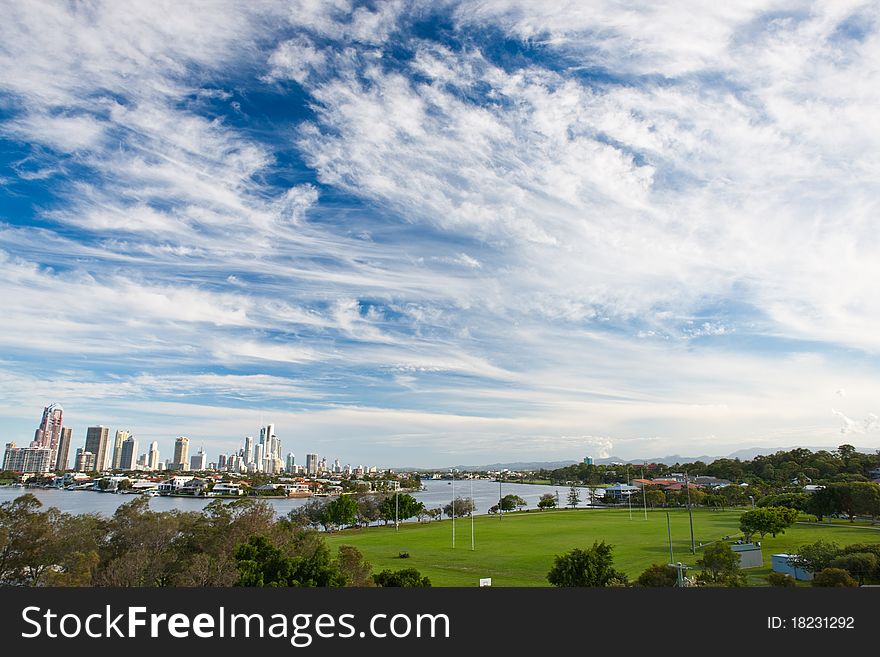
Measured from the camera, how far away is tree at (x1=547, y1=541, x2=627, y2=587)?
2609 cm

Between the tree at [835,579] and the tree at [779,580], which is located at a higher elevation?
the tree at [835,579]

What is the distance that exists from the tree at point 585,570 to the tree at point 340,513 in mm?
50229

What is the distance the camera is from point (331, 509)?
240 feet

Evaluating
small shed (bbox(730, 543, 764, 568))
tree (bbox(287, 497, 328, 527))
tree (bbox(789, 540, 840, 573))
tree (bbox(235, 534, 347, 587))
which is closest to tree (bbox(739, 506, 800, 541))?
small shed (bbox(730, 543, 764, 568))

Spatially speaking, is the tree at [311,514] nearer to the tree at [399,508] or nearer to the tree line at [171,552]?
the tree at [399,508]

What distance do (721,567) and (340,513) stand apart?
54.2m

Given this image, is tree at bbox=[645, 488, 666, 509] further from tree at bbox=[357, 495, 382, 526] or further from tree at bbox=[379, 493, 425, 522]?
tree at bbox=[357, 495, 382, 526]

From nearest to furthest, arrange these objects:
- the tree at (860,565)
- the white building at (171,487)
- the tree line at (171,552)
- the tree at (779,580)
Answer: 1. the tree line at (171,552)
2. the tree at (860,565)
3. the tree at (779,580)
4. the white building at (171,487)

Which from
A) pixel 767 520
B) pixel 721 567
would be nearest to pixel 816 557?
pixel 721 567

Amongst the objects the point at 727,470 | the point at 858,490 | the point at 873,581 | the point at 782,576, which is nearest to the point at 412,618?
the point at 782,576

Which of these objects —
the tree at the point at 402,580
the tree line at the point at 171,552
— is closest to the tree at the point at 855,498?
the tree line at the point at 171,552

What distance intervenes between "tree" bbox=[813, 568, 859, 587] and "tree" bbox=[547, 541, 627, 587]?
27.7 feet

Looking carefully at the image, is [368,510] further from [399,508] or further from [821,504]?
[821,504]

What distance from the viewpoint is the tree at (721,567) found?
2634 cm
